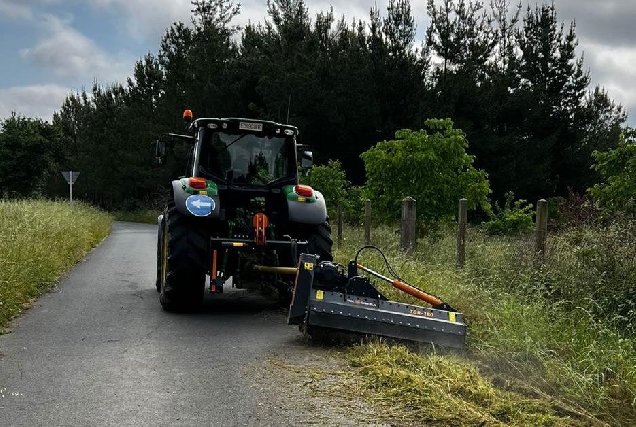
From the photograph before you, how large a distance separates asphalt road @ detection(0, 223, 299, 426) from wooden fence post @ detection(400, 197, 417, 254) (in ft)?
10.2

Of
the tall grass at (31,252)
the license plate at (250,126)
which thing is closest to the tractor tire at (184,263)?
the license plate at (250,126)

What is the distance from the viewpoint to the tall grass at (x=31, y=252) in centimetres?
965

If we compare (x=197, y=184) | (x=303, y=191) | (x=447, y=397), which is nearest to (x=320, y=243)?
(x=303, y=191)

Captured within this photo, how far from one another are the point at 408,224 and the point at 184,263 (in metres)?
4.95

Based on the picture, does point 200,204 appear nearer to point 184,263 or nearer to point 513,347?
point 184,263

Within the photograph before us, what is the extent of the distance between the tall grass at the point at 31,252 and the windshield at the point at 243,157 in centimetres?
298

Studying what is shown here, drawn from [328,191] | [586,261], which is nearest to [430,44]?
[328,191]

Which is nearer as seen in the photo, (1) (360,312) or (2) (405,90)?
(1) (360,312)

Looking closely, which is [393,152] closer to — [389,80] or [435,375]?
[435,375]

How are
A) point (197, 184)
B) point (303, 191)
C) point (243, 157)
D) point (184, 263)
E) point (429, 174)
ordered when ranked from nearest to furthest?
point (184, 263), point (197, 184), point (303, 191), point (243, 157), point (429, 174)

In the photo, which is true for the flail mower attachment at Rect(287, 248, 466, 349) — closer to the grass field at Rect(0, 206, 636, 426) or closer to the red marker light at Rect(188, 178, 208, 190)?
the grass field at Rect(0, 206, 636, 426)

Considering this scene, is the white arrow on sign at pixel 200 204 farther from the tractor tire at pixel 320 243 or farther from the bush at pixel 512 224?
the bush at pixel 512 224

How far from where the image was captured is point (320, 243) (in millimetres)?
9586

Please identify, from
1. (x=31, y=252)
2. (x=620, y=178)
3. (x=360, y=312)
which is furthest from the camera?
(x=31, y=252)
